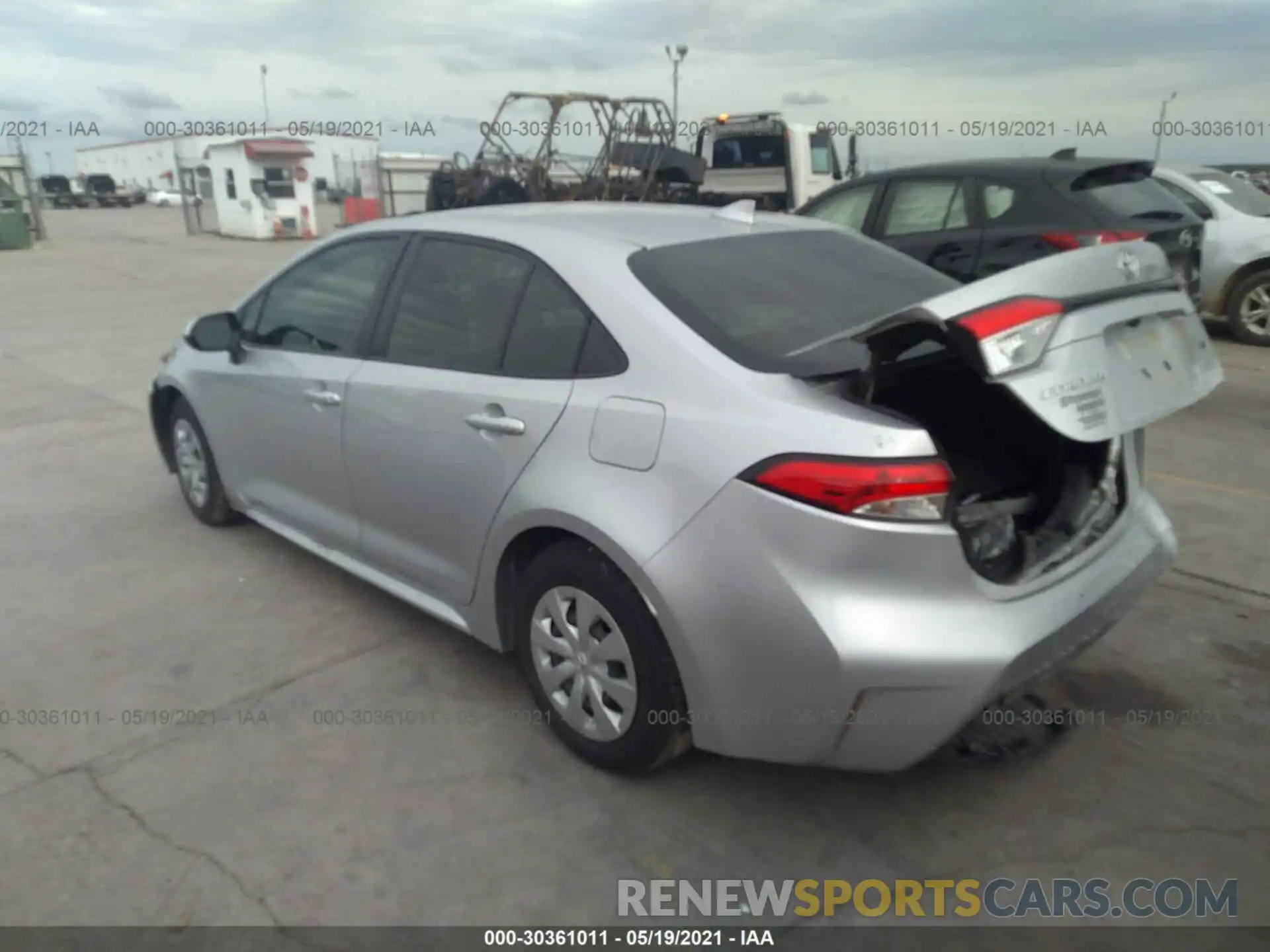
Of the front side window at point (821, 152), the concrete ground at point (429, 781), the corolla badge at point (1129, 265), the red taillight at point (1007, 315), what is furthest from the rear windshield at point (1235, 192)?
the front side window at point (821, 152)

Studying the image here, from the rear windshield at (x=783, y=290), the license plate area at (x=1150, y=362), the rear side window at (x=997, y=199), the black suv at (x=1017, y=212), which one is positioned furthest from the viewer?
the rear side window at (x=997, y=199)

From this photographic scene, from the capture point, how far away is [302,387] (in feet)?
12.3

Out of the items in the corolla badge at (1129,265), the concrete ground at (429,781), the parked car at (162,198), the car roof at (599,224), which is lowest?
the parked car at (162,198)

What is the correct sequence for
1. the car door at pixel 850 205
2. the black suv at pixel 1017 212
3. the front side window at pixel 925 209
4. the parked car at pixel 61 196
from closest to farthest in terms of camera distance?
the black suv at pixel 1017 212 → the front side window at pixel 925 209 → the car door at pixel 850 205 → the parked car at pixel 61 196

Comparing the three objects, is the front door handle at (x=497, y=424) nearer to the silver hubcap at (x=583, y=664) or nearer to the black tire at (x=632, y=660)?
the black tire at (x=632, y=660)

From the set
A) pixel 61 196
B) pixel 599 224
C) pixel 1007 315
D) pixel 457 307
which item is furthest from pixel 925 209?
pixel 61 196

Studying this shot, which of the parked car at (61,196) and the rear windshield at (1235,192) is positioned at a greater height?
the rear windshield at (1235,192)

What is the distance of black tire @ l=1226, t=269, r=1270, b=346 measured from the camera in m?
8.87

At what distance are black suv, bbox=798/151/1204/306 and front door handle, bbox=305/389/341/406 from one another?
180 inches

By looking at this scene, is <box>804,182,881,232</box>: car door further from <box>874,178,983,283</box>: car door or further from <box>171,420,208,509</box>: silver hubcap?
<box>171,420,208,509</box>: silver hubcap

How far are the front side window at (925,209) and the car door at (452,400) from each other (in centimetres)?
524

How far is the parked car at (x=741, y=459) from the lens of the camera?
7.47 ft

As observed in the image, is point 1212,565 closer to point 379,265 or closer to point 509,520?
point 509,520

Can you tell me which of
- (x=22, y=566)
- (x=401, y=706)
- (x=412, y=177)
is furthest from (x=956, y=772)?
(x=412, y=177)
